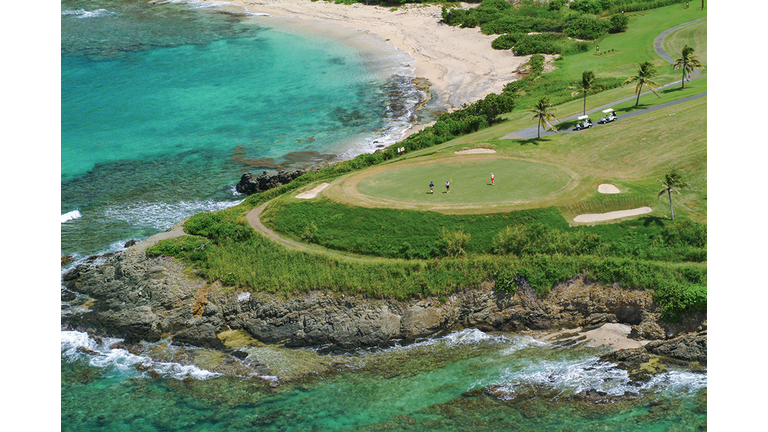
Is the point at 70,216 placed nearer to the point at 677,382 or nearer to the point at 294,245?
the point at 294,245

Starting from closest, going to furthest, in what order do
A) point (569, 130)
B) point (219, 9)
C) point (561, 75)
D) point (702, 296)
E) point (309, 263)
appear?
point (702, 296) < point (309, 263) < point (569, 130) < point (561, 75) < point (219, 9)

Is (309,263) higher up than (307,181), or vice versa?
(307,181)

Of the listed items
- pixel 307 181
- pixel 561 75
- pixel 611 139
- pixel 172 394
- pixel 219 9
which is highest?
pixel 219 9

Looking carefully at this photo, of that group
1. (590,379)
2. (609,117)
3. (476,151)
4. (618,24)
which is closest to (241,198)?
(476,151)

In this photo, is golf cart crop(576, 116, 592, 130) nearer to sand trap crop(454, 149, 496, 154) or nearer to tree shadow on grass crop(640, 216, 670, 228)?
sand trap crop(454, 149, 496, 154)

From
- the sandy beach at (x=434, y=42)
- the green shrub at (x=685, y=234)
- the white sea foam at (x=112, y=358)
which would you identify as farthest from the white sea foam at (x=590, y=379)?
the sandy beach at (x=434, y=42)

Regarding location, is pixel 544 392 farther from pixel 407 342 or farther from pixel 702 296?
pixel 702 296

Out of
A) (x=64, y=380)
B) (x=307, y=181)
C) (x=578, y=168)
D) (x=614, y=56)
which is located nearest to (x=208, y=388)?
(x=64, y=380)
